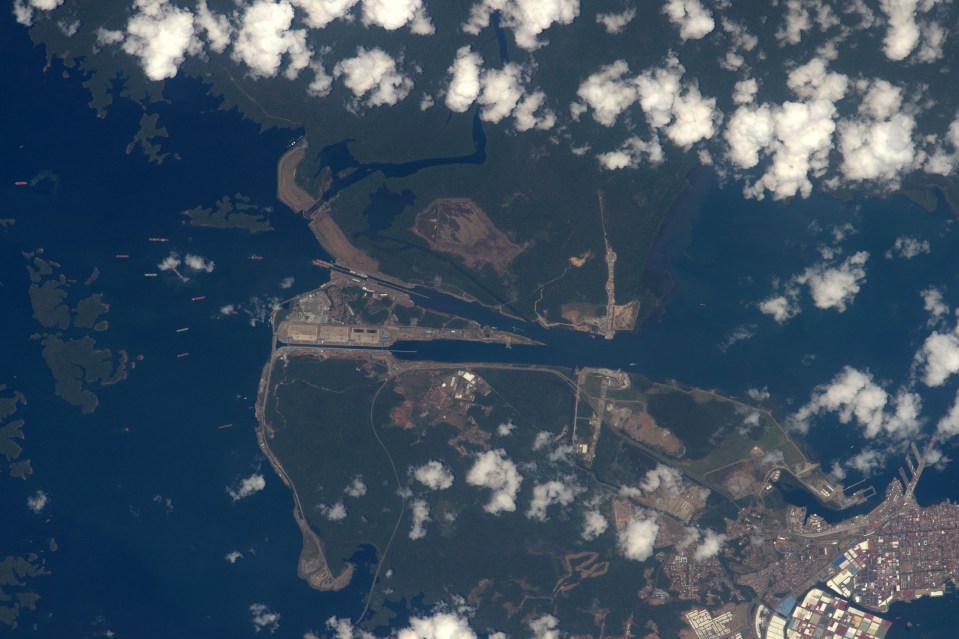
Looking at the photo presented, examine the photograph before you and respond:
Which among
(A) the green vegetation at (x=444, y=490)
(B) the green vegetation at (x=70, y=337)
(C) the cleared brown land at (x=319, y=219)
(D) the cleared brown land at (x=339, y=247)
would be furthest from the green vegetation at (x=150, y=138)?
(A) the green vegetation at (x=444, y=490)

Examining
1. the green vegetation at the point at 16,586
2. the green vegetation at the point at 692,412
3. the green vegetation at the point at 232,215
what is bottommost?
the green vegetation at the point at 16,586

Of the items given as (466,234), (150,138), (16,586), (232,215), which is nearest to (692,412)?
(466,234)

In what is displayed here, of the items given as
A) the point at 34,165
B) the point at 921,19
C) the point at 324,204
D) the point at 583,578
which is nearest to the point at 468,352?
the point at 324,204

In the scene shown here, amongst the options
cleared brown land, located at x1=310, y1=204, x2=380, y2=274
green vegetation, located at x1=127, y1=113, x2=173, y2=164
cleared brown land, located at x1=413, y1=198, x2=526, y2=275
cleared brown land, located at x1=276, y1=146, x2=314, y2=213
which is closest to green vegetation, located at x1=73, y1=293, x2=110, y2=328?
green vegetation, located at x1=127, y1=113, x2=173, y2=164

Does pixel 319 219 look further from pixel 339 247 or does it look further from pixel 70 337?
pixel 70 337

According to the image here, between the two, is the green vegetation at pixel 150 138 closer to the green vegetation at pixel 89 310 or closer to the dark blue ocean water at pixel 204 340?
the dark blue ocean water at pixel 204 340

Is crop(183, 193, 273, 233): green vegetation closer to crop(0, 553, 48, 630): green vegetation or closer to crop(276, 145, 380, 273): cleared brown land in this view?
crop(276, 145, 380, 273): cleared brown land

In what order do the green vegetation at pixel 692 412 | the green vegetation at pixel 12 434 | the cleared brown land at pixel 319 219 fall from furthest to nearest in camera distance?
1. the green vegetation at pixel 692 412
2. the cleared brown land at pixel 319 219
3. the green vegetation at pixel 12 434
